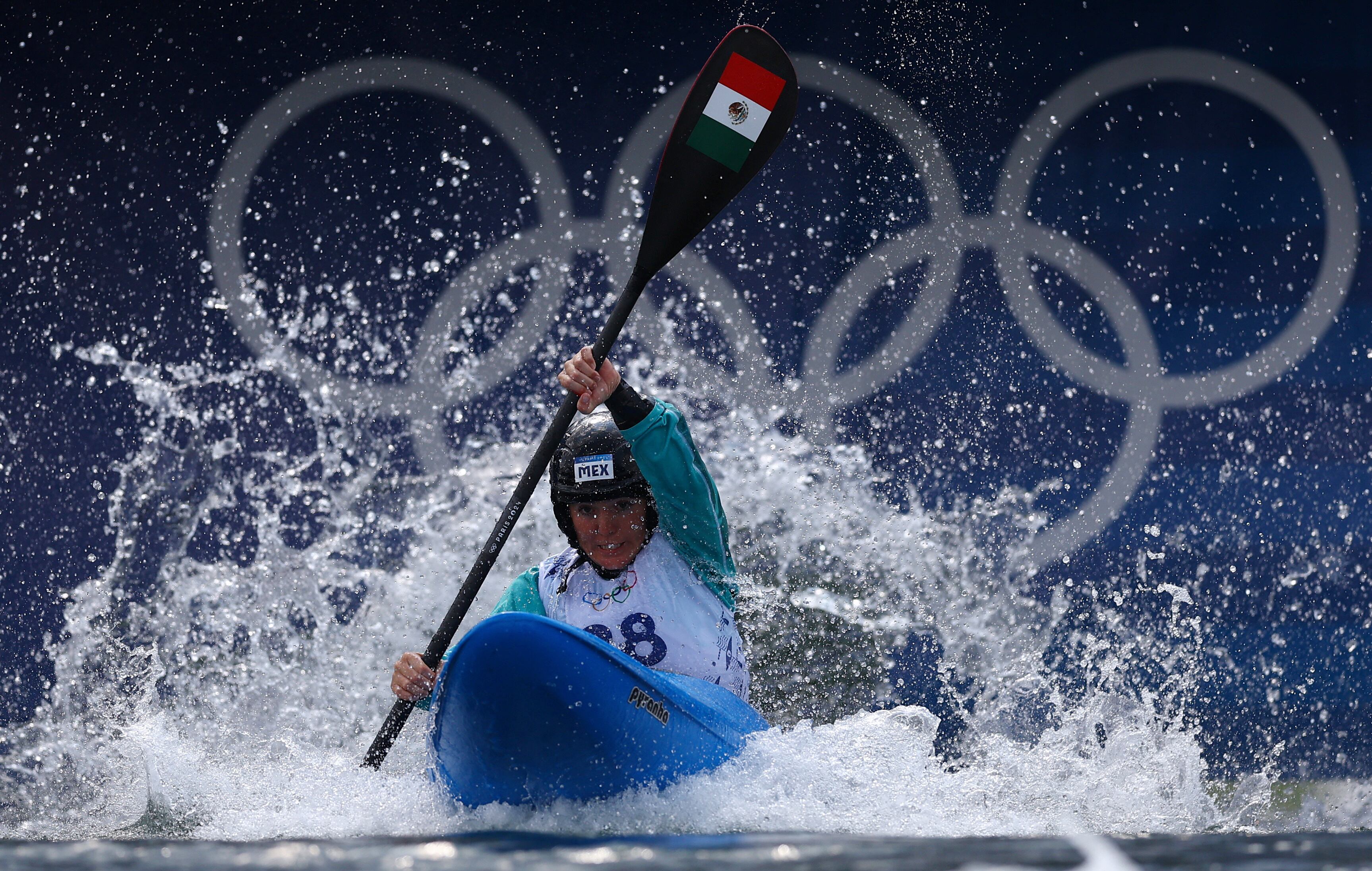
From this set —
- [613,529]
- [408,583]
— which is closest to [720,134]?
[613,529]

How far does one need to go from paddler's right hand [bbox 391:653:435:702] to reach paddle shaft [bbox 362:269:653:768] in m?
0.05

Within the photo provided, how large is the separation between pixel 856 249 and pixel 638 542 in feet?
7.51

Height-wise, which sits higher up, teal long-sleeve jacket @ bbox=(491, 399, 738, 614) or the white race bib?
teal long-sleeve jacket @ bbox=(491, 399, 738, 614)

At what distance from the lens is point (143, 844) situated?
1857 millimetres

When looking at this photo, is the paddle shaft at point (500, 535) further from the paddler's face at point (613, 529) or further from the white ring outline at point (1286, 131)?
the white ring outline at point (1286, 131)

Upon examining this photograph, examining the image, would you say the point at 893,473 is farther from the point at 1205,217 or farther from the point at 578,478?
the point at 578,478

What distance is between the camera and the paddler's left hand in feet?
9.68

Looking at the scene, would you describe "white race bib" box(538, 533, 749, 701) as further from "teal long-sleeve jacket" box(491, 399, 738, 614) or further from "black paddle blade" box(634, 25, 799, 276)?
"black paddle blade" box(634, 25, 799, 276)

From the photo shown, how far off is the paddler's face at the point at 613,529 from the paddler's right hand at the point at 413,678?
49 centimetres

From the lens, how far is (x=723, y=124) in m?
3.46

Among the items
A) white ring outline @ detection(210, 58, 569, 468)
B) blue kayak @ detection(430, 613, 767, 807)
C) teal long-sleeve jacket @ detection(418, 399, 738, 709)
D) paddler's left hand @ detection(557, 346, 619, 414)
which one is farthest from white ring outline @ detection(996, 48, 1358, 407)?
blue kayak @ detection(430, 613, 767, 807)

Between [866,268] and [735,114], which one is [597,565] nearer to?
[735,114]

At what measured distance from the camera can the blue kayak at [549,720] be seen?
2443 mm

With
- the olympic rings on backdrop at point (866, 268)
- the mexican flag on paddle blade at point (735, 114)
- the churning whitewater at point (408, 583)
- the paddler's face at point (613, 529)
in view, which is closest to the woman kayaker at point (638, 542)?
the paddler's face at point (613, 529)
